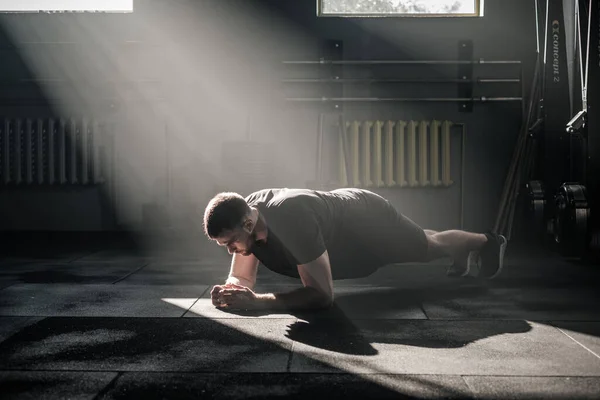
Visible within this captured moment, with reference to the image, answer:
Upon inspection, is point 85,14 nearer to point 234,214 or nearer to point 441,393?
point 234,214

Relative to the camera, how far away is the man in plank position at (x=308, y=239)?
2.38m

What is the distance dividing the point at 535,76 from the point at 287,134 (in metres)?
2.12

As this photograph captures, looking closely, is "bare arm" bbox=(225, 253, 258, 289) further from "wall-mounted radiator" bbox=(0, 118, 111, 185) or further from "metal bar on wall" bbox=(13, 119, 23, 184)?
"metal bar on wall" bbox=(13, 119, 23, 184)

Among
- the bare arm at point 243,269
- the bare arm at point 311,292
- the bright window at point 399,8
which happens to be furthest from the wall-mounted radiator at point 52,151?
the bare arm at point 311,292

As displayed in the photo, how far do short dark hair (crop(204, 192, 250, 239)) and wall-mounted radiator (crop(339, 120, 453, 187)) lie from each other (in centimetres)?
300

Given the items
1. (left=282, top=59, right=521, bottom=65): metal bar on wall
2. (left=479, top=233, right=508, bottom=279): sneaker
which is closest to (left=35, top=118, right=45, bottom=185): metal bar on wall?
(left=282, top=59, right=521, bottom=65): metal bar on wall

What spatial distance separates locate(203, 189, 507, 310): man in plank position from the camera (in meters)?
2.38

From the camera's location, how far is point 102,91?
217 inches

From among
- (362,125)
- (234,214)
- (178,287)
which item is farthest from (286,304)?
(362,125)

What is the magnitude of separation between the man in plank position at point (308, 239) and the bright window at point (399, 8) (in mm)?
2784

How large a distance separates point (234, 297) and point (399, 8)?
378 cm

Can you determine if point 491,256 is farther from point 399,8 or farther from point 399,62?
point 399,8

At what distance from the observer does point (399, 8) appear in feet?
18.0

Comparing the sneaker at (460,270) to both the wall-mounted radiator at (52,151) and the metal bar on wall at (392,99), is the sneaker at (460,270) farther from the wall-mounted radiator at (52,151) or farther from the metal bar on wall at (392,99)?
the wall-mounted radiator at (52,151)
